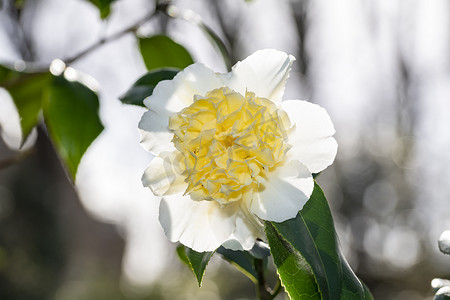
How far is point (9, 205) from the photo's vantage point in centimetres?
785

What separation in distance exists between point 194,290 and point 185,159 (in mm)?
9286

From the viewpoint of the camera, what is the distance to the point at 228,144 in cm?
53

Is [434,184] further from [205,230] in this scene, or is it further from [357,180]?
[205,230]

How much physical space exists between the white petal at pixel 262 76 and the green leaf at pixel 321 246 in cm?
12

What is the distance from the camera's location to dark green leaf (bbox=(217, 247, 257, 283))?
2.57ft

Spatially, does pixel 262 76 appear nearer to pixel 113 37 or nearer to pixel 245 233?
pixel 245 233

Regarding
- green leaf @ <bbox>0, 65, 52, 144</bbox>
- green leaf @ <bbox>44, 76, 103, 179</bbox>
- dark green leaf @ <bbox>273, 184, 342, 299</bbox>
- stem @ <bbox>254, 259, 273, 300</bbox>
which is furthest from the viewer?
green leaf @ <bbox>0, 65, 52, 144</bbox>

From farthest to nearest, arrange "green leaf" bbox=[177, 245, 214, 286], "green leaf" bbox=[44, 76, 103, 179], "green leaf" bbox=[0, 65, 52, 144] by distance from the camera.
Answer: "green leaf" bbox=[0, 65, 52, 144] → "green leaf" bbox=[44, 76, 103, 179] → "green leaf" bbox=[177, 245, 214, 286]

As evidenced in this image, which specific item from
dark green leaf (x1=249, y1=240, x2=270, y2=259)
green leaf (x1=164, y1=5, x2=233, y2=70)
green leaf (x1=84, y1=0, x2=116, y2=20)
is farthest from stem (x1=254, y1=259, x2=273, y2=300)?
green leaf (x1=84, y1=0, x2=116, y2=20)

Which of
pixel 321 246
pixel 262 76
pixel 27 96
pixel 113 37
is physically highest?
pixel 262 76

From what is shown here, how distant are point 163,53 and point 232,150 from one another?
574mm

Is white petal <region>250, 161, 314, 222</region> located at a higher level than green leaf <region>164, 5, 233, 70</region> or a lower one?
higher

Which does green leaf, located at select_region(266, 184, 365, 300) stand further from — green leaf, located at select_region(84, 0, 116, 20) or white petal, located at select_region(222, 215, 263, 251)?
green leaf, located at select_region(84, 0, 116, 20)

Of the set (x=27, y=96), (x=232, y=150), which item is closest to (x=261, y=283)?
(x=232, y=150)
